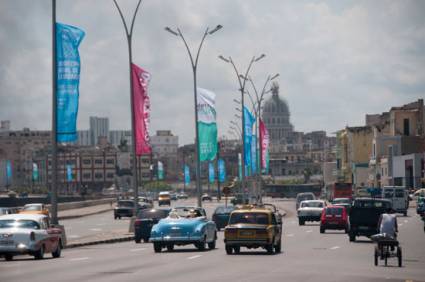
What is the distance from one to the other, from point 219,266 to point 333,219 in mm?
26184

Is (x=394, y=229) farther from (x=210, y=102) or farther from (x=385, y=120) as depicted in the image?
(x=385, y=120)

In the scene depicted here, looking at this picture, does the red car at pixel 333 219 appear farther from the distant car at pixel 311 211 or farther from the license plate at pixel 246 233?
the license plate at pixel 246 233

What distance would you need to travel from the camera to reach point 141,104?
51.3 m

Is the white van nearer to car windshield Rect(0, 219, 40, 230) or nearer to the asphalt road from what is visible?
the asphalt road

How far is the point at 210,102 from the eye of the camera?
6562cm

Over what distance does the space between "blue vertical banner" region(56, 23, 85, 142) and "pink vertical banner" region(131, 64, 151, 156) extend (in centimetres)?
1014

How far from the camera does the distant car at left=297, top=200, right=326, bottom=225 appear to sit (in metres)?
67.2

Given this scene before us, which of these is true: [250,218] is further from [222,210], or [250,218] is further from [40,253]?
[222,210]

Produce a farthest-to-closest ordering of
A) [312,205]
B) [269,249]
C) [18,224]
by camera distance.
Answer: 1. [312,205]
2. [269,249]
3. [18,224]

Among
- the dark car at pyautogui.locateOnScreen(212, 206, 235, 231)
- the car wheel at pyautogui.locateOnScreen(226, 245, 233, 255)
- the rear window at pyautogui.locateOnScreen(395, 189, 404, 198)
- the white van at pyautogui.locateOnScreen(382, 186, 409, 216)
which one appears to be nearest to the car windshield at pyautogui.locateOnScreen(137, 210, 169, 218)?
the car wheel at pyautogui.locateOnScreen(226, 245, 233, 255)

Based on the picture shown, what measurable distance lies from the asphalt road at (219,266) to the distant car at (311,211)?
86.1 feet

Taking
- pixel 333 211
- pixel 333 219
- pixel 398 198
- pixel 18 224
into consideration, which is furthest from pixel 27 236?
pixel 398 198

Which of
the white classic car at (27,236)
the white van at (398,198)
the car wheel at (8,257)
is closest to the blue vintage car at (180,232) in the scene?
the white classic car at (27,236)

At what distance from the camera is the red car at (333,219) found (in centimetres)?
5341
